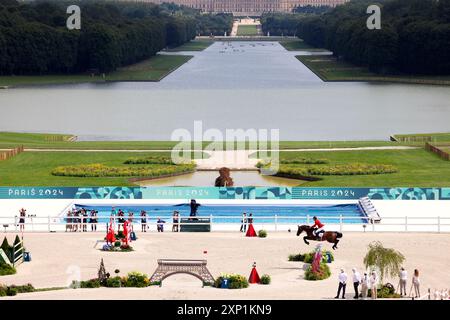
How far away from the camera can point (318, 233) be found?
4200cm

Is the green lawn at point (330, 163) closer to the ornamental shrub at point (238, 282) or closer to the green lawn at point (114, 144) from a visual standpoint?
the green lawn at point (114, 144)

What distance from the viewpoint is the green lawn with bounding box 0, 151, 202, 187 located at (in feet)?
Result: 202

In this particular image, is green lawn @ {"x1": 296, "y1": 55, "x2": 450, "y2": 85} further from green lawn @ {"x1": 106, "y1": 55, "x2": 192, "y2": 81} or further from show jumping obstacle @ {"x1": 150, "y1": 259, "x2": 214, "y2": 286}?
show jumping obstacle @ {"x1": 150, "y1": 259, "x2": 214, "y2": 286}

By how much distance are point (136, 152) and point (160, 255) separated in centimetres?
3485

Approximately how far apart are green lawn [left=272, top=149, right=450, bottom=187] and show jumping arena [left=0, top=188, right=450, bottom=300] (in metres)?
6.86

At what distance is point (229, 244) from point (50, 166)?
1062 inches

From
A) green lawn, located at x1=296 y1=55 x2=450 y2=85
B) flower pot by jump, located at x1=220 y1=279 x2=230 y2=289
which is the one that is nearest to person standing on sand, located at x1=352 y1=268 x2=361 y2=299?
flower pot by jump, located at x1=220 y1=279 x2=230 y2=289

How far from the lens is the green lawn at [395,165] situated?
61.0m

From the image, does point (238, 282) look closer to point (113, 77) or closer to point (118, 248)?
point (118, 248)

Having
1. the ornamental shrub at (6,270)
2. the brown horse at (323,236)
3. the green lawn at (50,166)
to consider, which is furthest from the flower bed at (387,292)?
the green lawn at (50,166)

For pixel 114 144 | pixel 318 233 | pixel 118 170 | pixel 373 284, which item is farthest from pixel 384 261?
pixel 114 144

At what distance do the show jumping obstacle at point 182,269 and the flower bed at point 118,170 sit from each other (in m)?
28.1
